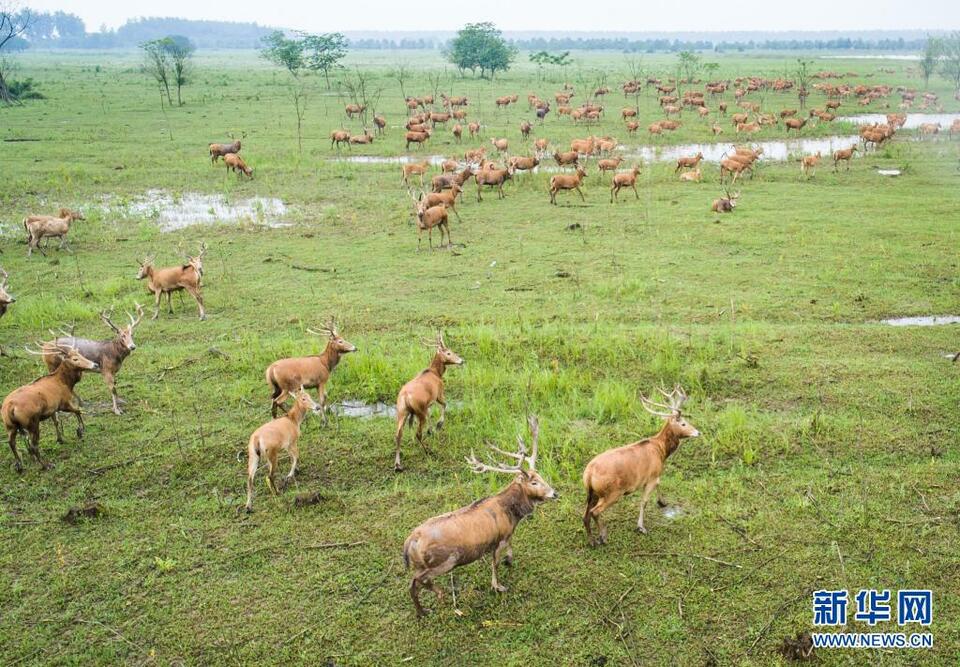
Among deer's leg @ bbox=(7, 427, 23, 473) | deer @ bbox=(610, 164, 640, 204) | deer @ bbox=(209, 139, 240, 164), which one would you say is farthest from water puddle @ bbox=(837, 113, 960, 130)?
deer's leg @ bbox=(7, 427, 23, 473)

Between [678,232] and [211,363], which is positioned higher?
[678,232]

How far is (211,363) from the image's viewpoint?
36.7 feet

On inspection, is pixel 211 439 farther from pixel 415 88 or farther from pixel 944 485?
pixel 415 88

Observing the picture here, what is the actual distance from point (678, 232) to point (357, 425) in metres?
10.8

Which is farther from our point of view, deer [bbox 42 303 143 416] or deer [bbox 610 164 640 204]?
deer [bbox 610 164 640 204]

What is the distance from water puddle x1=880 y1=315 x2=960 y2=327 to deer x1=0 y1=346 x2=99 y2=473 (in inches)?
467

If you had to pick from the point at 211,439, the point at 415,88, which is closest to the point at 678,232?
the point at 211,439

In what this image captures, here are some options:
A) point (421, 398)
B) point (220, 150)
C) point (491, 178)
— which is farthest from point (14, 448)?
point (220, 150)

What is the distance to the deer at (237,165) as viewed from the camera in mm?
24500

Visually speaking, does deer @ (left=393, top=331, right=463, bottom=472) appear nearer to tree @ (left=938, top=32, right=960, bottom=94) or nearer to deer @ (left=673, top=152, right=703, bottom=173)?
deer @ (left=673, top=152, right=703, bottom=173)

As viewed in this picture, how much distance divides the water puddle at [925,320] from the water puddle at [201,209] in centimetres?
1389

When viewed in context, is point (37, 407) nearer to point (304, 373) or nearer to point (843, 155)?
point (304, 373)

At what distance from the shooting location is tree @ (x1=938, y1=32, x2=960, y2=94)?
44.1 m

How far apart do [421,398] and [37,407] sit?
431 cm
